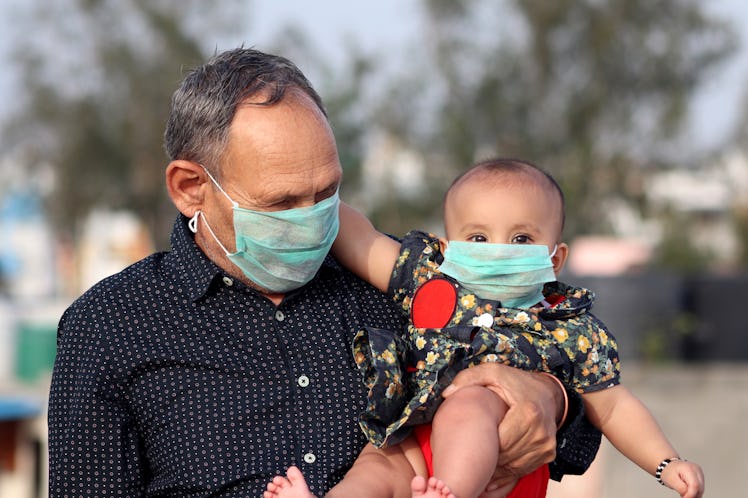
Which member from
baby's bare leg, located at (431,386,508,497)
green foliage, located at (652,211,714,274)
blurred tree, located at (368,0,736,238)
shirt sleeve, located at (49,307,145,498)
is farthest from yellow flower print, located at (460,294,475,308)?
green foliage, located at (652,211,714,274)

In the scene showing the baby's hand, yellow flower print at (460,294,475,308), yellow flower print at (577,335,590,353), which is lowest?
the baby's hand

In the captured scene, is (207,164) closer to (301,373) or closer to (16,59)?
(301,373)

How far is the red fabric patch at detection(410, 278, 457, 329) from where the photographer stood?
2.99 metres

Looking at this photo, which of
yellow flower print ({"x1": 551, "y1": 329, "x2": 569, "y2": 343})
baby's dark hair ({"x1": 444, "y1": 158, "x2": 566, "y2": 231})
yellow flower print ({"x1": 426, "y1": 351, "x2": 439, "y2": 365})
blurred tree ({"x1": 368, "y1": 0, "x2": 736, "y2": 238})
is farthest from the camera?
blurred tree ({"x1": 368, "y1": 0, "x2": 736, "y2": 238})

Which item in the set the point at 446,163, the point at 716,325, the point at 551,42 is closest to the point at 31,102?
the point at 446,163

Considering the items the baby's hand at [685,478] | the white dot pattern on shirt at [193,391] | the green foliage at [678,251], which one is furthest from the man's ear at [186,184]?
the green foliage at [678,251]

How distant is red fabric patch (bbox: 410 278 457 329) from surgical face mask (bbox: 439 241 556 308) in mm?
44

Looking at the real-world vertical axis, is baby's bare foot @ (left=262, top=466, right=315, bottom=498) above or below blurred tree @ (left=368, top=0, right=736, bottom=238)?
below

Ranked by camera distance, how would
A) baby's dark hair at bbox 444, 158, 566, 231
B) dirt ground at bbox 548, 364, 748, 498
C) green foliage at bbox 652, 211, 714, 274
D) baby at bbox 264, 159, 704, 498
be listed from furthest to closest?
green foliage at bbox 652, 211, 714, 274, dirt ground at bbox 548, 364, 748, 498, baby's dark hair at bbox 444, 158, 566, 231, baby at bbox 264, 159, 704, 498

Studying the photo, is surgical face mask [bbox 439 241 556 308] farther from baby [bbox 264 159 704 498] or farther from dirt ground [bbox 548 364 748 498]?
dirt ground [bbox 548 364 748 498]

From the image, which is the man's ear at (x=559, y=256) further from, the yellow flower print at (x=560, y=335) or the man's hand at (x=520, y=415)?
the man's hand at (x=520, y=415)

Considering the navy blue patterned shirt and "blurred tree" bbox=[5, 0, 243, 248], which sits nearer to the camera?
the navy blue patterned shirt

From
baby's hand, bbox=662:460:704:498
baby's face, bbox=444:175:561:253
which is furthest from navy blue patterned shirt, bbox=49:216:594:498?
baby's hand, bbox=662:460:704:498

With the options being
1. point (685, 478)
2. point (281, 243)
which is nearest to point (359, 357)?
point (281, 243)
